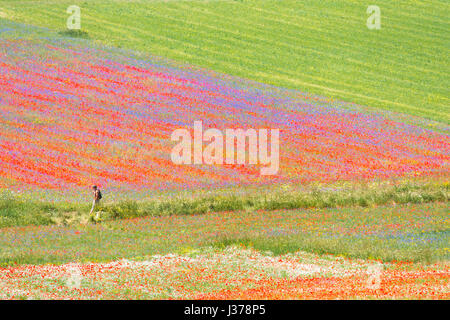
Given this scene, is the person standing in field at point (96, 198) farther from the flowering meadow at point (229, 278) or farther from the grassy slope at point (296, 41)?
the grassy slope at point (296, 41)

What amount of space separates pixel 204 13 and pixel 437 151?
29.7 meters

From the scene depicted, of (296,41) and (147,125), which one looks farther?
(296,41)

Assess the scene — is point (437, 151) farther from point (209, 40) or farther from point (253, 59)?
point (209, 40)

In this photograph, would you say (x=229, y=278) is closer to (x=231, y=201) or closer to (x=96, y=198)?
(x=96, y=198)

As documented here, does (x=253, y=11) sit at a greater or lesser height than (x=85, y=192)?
greater

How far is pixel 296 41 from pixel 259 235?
3831 cm

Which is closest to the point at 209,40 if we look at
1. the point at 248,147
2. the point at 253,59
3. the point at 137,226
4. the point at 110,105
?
the point at 253,59

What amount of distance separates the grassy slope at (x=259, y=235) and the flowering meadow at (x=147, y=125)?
17.1 feet

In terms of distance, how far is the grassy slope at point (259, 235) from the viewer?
89.1 feet

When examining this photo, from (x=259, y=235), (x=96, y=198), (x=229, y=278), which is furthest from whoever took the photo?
(x=96, y=198)

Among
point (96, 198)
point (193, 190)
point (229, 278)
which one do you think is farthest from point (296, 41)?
point (229, 278)

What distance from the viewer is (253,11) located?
7062 cm

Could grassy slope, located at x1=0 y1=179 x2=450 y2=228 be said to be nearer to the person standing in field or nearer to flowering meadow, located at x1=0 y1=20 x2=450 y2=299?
flowering meadow, located at x1=0 y1=20 x2=450 y2=299

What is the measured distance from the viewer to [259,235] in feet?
96.1
